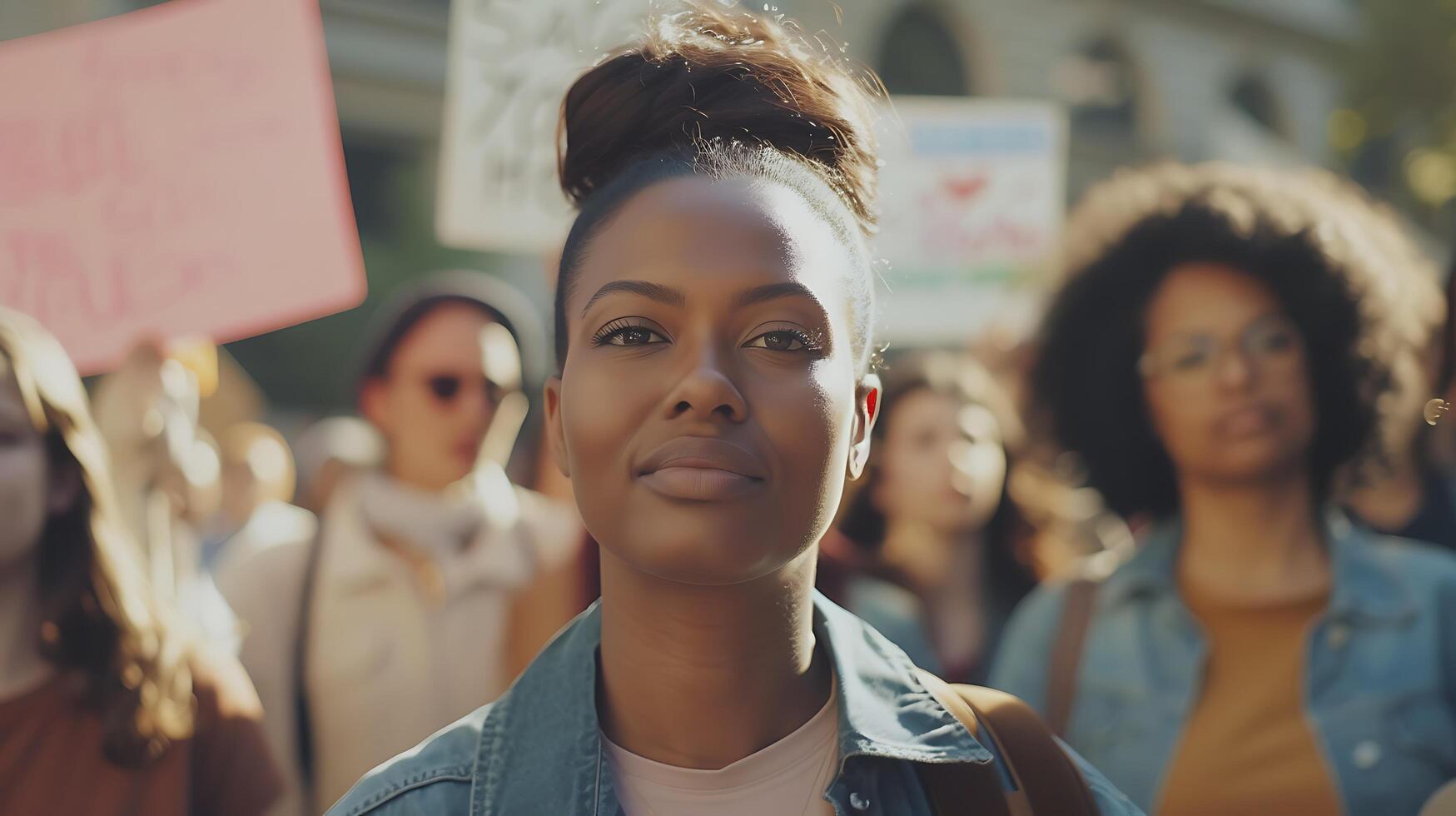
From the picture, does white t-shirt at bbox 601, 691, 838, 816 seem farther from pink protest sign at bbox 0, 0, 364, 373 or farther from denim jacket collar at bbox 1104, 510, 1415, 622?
pink protest sign at bbox 0, 0, 364, 373

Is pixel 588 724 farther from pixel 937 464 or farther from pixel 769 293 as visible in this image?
pixel 937 464

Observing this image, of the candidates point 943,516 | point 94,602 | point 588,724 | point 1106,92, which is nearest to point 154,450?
point 94,602

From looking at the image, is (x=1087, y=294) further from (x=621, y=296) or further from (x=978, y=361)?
(x=978, y=361)

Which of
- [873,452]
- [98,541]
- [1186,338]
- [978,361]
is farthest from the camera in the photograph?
[978,361]

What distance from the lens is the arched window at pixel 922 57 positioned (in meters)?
18.0

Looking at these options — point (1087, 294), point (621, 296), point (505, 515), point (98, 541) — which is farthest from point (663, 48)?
point (505, 515)

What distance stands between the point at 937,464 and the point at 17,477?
2842 mm

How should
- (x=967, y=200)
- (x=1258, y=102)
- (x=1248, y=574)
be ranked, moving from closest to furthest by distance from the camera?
(x=1248, y=574) → (x=967, y=200) → (x=1258, y=102)

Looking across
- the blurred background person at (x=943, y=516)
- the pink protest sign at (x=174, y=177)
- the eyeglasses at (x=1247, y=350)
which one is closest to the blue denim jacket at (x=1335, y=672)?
the eyeglasses at (x=1247, y=350)

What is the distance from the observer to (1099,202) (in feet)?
12.1

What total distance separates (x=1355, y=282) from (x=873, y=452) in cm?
185

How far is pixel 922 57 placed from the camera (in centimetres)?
1834

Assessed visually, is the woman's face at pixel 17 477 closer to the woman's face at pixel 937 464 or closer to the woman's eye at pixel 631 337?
the woman's eye at pixel 631 337

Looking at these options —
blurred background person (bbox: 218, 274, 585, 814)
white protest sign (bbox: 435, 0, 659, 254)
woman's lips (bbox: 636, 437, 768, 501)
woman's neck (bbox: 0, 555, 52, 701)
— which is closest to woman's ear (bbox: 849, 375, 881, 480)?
woman's lips (bbox: 636, 437, 768, 501)
